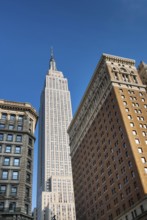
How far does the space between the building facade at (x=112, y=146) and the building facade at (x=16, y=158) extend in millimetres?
26929

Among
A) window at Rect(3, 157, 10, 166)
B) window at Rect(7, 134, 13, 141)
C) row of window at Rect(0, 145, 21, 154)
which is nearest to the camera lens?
window at Rect(3, 157, 10, 166)

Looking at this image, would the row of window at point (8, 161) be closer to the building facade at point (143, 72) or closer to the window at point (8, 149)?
the window at point (8, 149)

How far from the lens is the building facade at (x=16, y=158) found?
57125 mm

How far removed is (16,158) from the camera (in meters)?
66.1

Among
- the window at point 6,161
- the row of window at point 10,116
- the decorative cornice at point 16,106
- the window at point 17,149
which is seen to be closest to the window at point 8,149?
the window at point 17,149

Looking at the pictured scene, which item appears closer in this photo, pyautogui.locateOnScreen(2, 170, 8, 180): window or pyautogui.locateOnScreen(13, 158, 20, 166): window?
pyautogui.locateOnScreen(2, 170, 8, 180): window

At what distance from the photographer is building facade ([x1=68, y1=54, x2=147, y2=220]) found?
6912 centimetres

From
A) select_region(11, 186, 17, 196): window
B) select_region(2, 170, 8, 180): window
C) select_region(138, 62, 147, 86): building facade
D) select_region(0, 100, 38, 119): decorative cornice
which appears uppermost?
select_region(138, 62, 147, 86): building facade

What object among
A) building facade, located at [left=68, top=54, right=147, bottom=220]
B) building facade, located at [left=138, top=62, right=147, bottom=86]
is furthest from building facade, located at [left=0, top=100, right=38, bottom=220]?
building facade, located at [left=138, top=62, right=147, bottom=86]

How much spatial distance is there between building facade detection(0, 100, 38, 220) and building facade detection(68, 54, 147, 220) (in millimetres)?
26929

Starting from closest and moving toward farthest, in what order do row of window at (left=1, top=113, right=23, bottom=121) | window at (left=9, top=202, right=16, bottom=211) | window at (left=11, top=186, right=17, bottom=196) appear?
1. window at (left=9, top=202, right=16, bottom=211)
2. window at (left=11, top=186, right=17, bottom=196)
3. row of window at (left=1, top=113, right=23, bottom=121)

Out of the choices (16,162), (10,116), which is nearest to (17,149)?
(16,162)

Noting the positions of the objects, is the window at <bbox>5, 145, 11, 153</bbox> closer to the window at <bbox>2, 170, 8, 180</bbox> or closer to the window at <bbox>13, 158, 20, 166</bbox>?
the window at <bbox>13, 158, 20, 166</bbox>

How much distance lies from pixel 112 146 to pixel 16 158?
3294 cm
